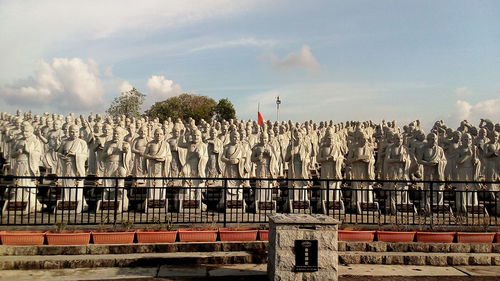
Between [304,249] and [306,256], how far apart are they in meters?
0.12

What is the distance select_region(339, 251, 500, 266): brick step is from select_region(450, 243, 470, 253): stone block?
0.42 meters

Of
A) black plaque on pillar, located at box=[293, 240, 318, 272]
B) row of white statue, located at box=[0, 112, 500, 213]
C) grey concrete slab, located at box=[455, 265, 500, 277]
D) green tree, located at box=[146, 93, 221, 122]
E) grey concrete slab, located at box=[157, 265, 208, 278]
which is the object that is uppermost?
green tree, located at box=[146, 93, 221, 122]

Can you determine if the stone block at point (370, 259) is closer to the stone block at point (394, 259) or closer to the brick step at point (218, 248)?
the stone block at point (394, 259)

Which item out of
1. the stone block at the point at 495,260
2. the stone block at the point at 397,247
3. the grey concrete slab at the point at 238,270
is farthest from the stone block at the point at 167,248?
the stone block at the point at 495,260

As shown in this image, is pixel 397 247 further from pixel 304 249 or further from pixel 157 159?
pixel 157 159

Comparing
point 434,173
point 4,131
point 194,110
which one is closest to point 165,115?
point 194,110

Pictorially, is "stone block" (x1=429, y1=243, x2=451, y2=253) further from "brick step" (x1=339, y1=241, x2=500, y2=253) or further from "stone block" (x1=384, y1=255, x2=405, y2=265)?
"stone block" (x1=384, y1=255, x2=405, y2=265)

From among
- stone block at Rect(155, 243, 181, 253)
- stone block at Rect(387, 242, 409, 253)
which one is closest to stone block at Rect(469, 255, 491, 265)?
stone block at Rect(387, 242, 409, 253)

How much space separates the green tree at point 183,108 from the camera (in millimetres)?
66188

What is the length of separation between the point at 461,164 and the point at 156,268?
39.3 ft

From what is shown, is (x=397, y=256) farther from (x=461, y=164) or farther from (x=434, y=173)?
(x=461, y=164)

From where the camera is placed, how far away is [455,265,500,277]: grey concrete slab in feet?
28.4

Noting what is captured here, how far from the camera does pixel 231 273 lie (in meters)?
8.33

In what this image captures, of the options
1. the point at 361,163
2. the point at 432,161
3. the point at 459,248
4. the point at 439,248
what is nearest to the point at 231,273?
the point at 439,248
